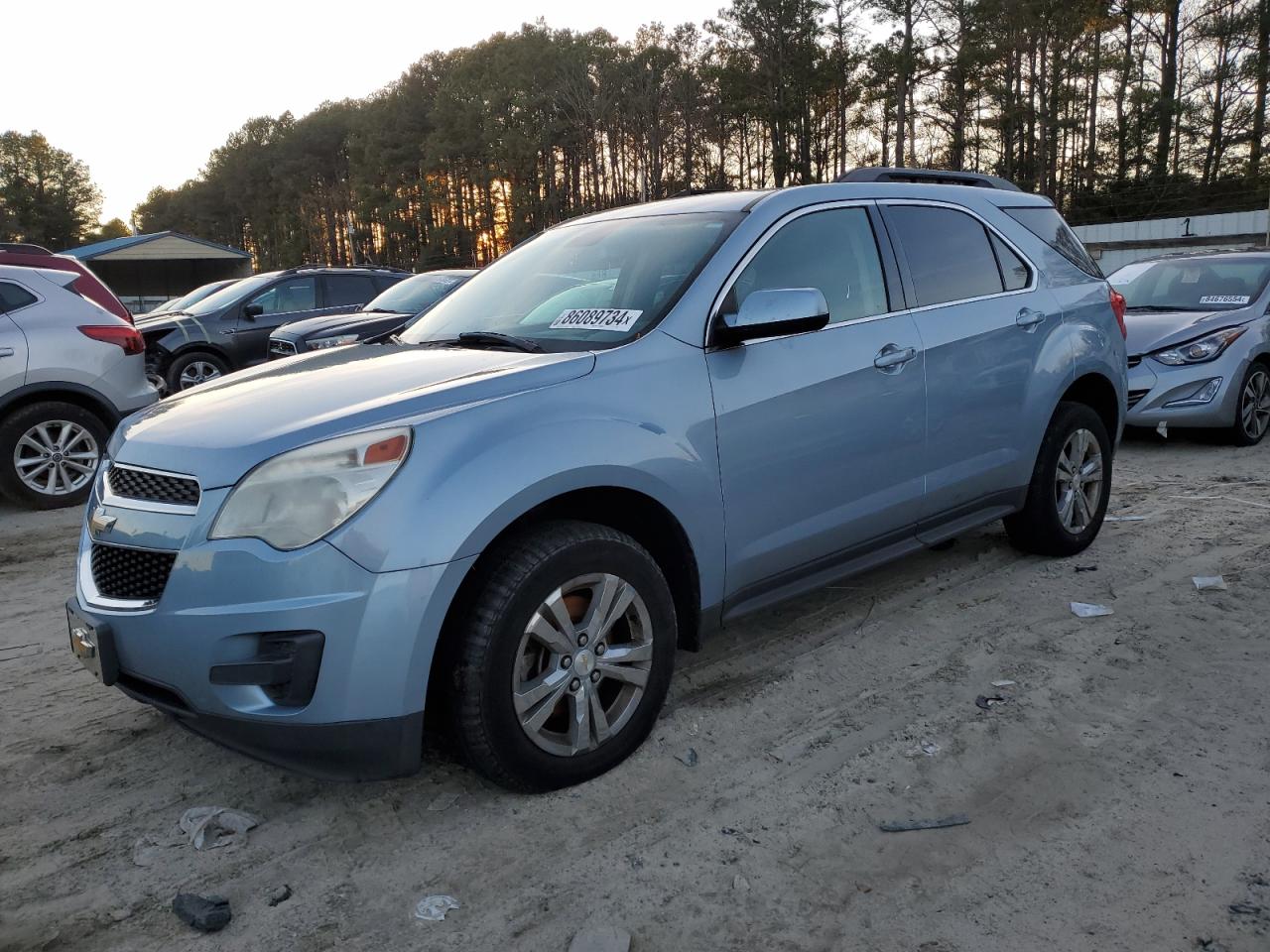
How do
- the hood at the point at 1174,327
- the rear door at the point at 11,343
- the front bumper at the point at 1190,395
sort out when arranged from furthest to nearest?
the hood at the point at 1174,327
the front bumper at the point at 1190,395
the rear door at the point at 11,343

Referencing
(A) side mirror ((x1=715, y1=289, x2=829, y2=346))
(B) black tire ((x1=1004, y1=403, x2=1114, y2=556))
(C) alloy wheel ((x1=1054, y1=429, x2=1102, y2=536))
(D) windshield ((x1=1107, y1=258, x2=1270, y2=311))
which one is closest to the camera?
(A) side mirror ((x1=715, y1=289, x2=829, y2=346))

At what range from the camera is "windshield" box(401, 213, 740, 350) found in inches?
135

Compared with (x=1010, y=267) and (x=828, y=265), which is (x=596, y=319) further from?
(x=1010, y=267)

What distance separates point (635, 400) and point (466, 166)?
228ft

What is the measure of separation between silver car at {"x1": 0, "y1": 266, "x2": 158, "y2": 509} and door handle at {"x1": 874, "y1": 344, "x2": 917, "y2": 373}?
5.99 m

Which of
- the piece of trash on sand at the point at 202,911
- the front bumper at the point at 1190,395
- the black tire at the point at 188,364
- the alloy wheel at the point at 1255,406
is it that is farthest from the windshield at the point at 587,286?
the black tire at the point at 188,364

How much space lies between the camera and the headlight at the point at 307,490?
256cm

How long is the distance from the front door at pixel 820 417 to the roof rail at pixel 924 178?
0.36m

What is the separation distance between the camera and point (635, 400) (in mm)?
3098

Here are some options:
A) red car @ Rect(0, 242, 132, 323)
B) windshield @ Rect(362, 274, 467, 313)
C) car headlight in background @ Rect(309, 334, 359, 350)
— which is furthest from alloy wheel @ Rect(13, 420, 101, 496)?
windshield @ Rect(362, 274, 467, 313)

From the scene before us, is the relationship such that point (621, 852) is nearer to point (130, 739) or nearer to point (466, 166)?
point (130, 739)

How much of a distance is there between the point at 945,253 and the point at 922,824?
257cm

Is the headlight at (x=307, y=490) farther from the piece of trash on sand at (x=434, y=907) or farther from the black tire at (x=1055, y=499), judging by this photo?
the black tire at (x=1055, y=499)

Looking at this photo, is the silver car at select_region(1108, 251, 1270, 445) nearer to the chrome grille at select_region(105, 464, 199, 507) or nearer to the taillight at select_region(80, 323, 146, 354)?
the chrome grille at select_region(105, 464, 199, 507)
